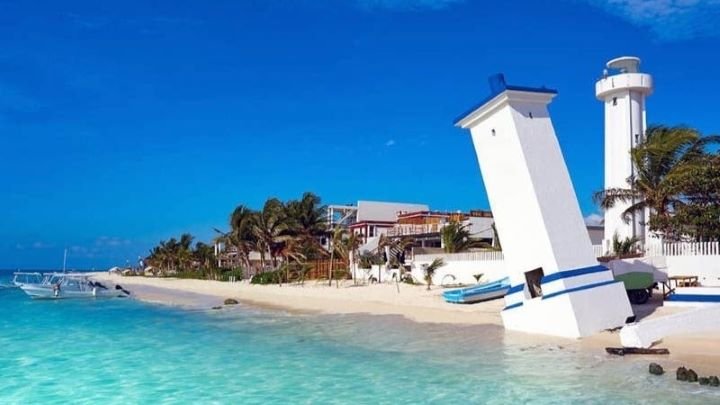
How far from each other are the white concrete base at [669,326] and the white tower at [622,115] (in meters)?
15.0

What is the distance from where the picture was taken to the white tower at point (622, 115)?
28123 mm

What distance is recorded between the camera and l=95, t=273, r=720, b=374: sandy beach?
11.8m

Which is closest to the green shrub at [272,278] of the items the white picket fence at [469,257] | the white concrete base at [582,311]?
the white picket fence at [469,257]

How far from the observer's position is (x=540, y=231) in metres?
14.6

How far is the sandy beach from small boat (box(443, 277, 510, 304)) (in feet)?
0.97

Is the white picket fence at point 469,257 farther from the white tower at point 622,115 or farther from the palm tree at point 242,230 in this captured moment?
the palm tree at point 242,230

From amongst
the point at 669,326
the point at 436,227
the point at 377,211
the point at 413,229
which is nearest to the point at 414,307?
the point at 669,326

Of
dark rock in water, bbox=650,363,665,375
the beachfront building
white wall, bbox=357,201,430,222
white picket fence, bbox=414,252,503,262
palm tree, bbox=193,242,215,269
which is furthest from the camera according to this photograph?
palm tree, bbox=193,242,215,269

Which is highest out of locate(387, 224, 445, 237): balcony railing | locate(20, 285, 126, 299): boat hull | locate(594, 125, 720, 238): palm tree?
locate(594, 125, 720, 238): palm tree

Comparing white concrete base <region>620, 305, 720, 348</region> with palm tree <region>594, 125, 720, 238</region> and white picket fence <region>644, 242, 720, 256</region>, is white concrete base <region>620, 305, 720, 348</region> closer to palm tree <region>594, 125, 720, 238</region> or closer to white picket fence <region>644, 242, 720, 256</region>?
white picket fence <region>644, 242, 720, 256</region>

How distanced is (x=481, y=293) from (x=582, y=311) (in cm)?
817

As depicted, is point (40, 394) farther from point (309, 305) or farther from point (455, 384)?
point (309, 305)

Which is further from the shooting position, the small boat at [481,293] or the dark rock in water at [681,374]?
the small boat at [481,293]

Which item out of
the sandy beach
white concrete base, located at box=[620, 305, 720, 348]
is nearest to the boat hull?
the sandy beach
